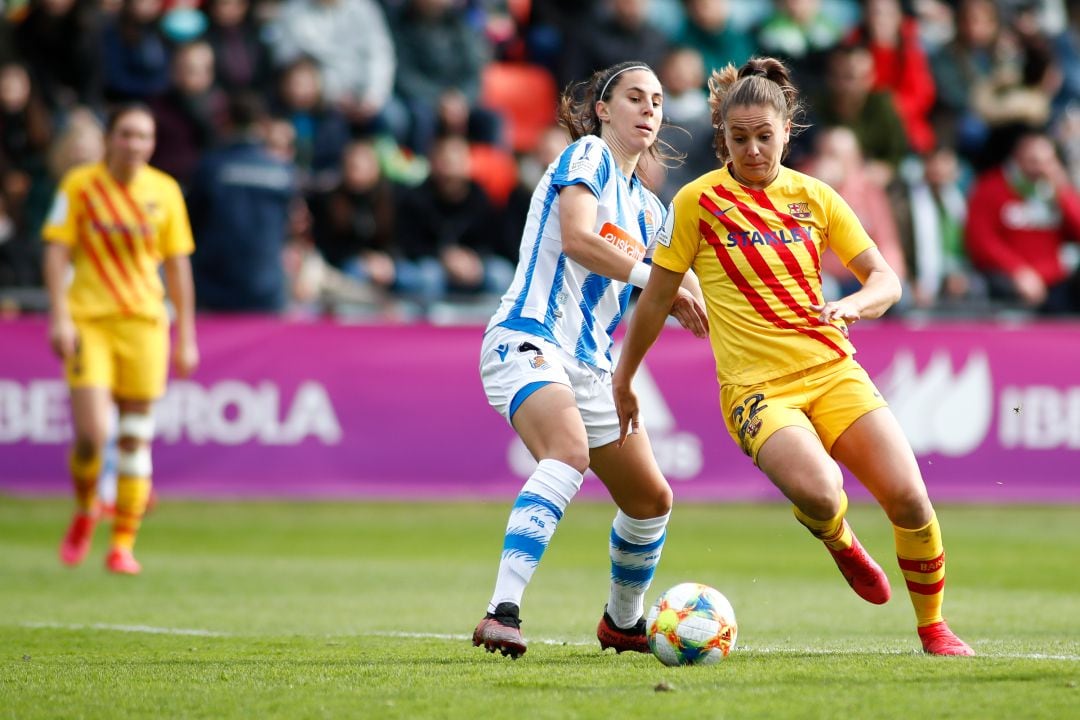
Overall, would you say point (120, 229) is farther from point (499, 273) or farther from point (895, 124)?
point (895, 124)

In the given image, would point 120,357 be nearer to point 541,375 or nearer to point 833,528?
point 541,375

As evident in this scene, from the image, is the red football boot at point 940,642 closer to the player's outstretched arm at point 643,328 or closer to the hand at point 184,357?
the player's outstretched arm at point 643,328

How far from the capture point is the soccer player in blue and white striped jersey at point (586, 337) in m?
6.35

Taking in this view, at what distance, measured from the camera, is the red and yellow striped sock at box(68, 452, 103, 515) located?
417 inches

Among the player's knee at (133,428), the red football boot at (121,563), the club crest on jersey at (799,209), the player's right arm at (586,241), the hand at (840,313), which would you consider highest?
the club crest on jersey at (799,209)

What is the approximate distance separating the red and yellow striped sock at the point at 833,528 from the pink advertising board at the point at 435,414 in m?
7.98

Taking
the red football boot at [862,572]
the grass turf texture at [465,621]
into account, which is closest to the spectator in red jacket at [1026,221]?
the grass turf texture at [465,621]

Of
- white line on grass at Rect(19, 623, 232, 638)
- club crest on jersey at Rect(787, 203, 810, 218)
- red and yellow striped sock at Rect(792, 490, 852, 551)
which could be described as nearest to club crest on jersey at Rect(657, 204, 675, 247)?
club crest on jersey at Rect(787, 203, 810, 218)

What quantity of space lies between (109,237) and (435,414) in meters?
4.65

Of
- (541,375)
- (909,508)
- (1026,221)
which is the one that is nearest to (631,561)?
(541,375)

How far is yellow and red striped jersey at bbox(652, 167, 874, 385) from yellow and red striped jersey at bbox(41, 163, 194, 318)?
506cm

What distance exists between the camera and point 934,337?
49.5 ft

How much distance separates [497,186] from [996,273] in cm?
535

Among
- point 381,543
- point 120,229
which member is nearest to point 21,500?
point 381,543
